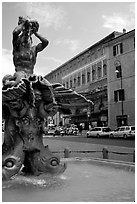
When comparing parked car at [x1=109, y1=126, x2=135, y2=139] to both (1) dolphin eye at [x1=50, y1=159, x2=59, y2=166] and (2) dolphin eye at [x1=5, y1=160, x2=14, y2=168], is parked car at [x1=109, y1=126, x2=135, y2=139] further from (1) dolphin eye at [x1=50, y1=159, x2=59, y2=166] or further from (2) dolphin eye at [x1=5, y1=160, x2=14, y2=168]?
(2) dolphin eye at [x1=5, y1=160, x2=14, y2=168]

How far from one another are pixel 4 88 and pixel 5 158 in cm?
140

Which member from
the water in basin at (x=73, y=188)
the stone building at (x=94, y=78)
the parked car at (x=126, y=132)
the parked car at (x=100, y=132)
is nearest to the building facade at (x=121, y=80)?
the stone building at (x=94, y=78)

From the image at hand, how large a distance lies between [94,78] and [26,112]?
4301 cm

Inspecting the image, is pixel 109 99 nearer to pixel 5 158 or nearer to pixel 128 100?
pixel 128 100

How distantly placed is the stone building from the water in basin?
2992 cm

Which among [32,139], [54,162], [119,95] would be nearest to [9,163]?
[32,139]

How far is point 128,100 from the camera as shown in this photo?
1341 inches

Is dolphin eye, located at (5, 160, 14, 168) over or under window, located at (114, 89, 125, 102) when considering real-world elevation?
under

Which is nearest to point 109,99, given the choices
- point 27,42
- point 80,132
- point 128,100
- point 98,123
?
point 128,100

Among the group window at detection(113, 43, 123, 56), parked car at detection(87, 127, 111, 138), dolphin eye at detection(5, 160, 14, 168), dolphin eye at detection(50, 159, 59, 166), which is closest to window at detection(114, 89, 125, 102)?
parked car at detection(87, 127, 111, 138)

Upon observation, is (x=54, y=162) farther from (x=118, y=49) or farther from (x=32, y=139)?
(x=118, y=49)

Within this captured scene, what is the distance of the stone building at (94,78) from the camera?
39.0 metres

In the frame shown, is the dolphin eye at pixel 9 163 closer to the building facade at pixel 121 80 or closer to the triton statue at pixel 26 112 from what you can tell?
the triton statue at pixel 26 112

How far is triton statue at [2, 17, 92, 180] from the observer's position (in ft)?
17.9
